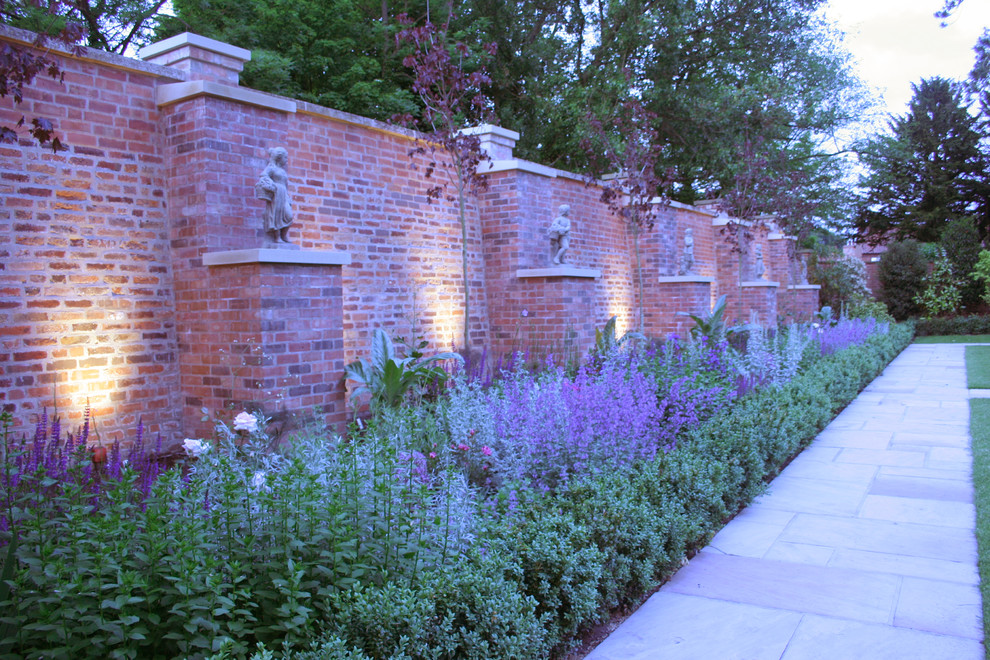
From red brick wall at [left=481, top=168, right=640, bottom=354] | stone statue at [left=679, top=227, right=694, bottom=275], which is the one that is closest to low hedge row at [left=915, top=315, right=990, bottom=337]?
stone statue at [left=679, top=227, right=694, bottom=275]

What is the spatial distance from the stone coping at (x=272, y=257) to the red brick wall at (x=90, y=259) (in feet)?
2.30

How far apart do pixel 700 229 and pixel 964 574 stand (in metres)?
12.8

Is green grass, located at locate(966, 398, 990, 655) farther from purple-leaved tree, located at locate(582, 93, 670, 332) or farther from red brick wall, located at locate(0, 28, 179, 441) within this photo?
red brick wall, located at locate(0, 28, 179, 441)

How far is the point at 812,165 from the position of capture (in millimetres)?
22359

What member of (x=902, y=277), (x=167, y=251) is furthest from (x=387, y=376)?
(x=902, y=277)

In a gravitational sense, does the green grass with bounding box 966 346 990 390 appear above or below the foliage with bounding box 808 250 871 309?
below

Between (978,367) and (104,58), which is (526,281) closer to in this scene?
(104,58)

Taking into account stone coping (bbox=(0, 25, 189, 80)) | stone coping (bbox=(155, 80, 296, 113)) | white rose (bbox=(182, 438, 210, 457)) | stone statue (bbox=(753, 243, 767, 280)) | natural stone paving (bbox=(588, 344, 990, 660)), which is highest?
stone coping (bbox=(0, 25, 189, 80))

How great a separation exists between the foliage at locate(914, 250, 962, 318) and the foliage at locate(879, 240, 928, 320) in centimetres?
29

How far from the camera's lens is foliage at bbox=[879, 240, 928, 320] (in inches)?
899

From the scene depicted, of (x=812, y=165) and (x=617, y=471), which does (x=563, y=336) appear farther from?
(x=812, y=165)

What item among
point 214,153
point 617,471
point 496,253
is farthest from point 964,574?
point 496,253

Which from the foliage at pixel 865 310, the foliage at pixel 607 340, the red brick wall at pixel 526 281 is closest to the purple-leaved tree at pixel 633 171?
the foliage at pixel 607 340

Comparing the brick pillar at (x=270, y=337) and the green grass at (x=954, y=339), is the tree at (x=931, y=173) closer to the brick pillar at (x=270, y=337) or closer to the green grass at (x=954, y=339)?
the green grass at (x=954, y=339)
